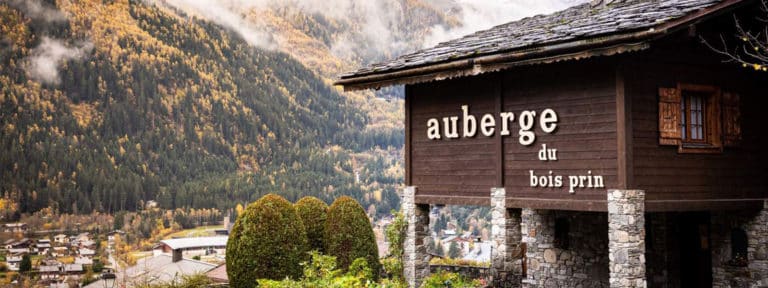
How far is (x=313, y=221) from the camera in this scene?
68.2ft

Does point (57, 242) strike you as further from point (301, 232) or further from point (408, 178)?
point (408, 178)

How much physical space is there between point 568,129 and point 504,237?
257 cm

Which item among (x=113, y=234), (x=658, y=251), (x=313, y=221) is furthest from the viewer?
(x=113, y=234)

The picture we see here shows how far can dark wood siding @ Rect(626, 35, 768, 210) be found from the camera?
1262cm

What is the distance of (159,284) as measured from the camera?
1798 centimetres

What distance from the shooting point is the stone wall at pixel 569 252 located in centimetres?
1759

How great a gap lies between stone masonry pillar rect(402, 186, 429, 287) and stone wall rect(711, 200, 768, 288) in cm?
584

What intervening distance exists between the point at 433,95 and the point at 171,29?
37404mm

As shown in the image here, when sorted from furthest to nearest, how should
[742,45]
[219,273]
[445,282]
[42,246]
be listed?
[42,246] → [219,273] → [445,282] → [742,45]

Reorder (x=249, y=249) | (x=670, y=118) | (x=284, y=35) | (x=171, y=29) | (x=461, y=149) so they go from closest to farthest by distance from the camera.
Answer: (x=670, y=118), (x=461, y=149), (x=249, y=249), (x=171, y=29), (x=284, y=35)

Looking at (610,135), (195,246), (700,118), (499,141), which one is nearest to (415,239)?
(499,141)

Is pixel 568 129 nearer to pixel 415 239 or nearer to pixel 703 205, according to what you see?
pixel 703 205

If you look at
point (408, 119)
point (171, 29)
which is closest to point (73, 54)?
point (171, 29)

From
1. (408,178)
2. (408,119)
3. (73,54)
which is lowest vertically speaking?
(408,178)
